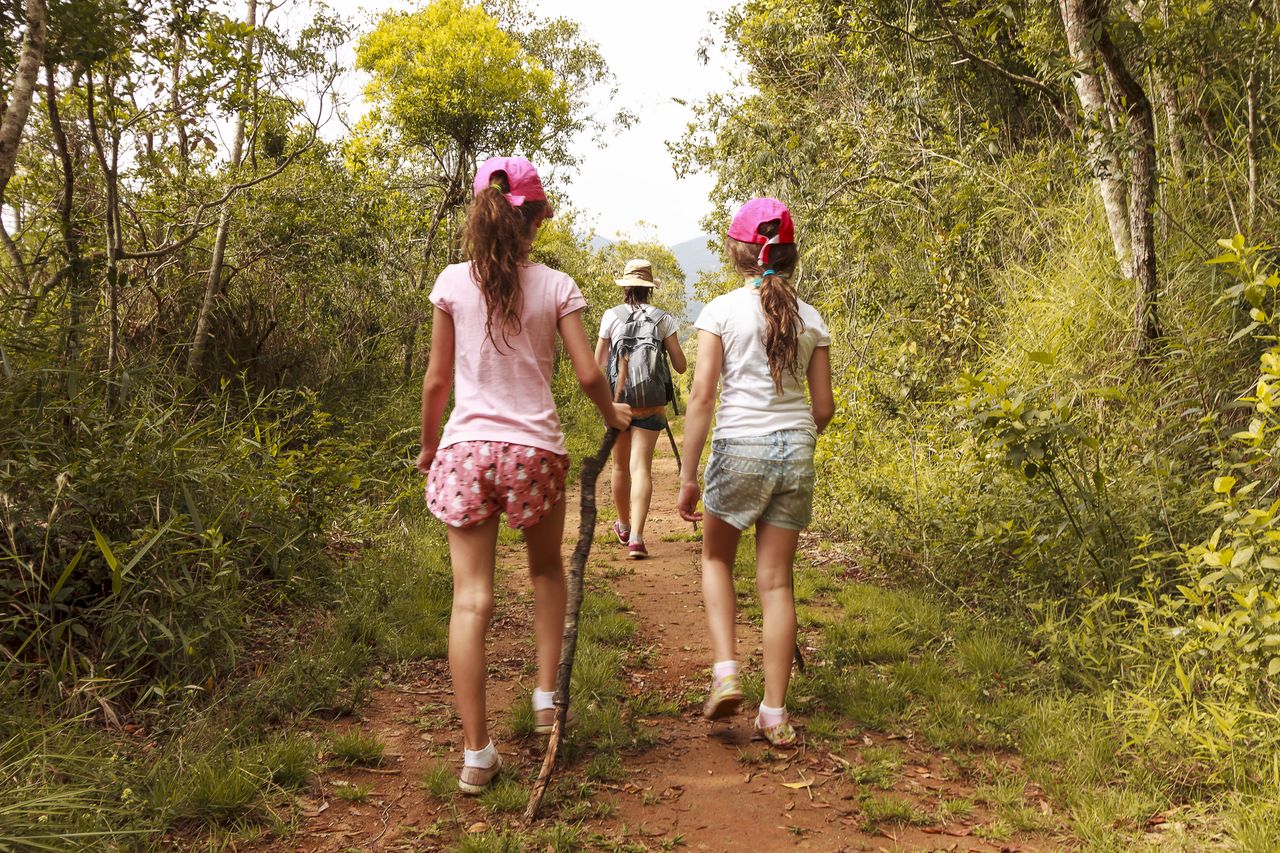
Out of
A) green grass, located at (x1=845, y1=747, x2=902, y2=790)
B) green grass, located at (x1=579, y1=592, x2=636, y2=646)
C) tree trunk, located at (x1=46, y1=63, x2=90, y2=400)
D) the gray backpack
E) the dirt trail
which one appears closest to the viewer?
the dirt trail

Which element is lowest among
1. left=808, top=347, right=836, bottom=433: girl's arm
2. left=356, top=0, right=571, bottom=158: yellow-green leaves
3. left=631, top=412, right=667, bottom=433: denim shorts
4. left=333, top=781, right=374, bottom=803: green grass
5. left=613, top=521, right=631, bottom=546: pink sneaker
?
left=333, top=781, right=374, bottom=803: green grass

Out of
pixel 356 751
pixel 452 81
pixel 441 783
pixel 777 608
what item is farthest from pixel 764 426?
pixel 452 81

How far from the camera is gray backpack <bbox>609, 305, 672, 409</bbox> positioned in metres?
5.90

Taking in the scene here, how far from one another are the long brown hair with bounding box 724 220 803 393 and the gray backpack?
2482 millimetres

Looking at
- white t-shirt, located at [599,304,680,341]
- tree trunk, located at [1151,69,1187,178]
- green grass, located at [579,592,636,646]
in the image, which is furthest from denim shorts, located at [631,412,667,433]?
tree trunk, located at [1151,69,1187,178]

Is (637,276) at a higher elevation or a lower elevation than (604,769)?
higher

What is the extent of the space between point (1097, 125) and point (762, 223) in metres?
2.45

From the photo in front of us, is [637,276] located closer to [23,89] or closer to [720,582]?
[720,582]

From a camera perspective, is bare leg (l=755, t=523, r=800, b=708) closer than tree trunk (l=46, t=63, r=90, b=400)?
Yes

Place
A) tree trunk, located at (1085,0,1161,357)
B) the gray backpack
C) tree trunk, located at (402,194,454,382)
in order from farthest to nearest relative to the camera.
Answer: tree trunk, located at (402,194,454,382)
the gray backpack
tree trunk, located at (1085,0,1161,357)

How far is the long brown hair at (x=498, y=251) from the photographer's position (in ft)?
9.50

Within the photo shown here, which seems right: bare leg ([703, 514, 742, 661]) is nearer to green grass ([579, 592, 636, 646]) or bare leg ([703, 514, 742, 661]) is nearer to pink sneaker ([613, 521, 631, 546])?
green grass ([579, 592, 636, 646])

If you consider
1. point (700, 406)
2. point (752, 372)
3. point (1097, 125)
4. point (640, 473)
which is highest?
point (1097, 125)

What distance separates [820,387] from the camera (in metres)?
3.47
